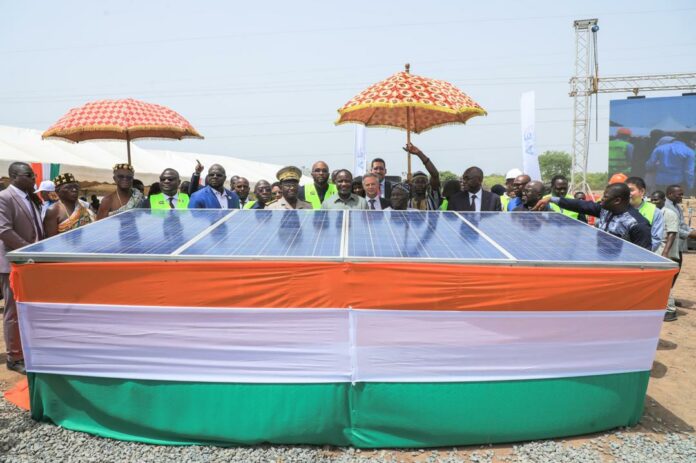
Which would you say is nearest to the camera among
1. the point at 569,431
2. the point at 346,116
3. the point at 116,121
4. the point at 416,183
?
the point at 569,431

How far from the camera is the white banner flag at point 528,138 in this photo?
43.1 ft

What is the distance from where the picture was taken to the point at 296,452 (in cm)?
375

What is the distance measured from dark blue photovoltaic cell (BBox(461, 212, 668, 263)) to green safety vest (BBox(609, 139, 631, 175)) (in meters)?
35.3

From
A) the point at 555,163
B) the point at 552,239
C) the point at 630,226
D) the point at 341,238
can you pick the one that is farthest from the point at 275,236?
the point at 555,163

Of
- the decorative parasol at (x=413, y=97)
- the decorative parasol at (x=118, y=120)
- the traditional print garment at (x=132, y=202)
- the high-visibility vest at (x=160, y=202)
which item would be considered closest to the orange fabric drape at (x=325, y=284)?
the traditional print garment at (x=132, y=202)

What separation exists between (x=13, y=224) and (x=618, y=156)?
127ft

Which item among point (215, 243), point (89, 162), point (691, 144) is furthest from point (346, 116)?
point (691, 144)

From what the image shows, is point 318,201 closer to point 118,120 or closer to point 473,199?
point 473,199

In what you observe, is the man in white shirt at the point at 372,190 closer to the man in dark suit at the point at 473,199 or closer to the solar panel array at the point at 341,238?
the man in dark suit at the point at 473,199

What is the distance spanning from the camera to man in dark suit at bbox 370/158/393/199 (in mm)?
7598

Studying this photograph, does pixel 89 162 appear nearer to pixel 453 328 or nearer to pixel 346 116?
pixel 346 116

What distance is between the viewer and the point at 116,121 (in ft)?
23.1

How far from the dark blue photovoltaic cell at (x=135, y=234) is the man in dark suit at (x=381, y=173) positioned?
3.10 meters

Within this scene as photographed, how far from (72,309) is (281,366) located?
5.64 ft
